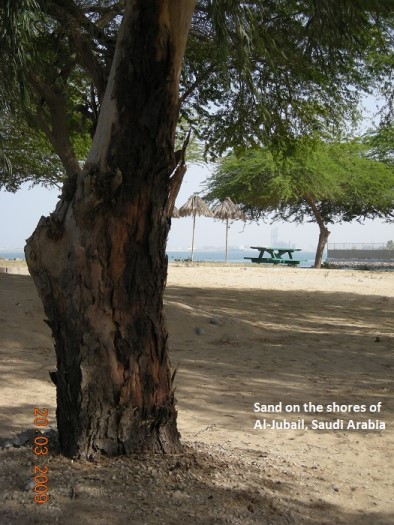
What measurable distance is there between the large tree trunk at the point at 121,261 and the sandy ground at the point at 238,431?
21cm

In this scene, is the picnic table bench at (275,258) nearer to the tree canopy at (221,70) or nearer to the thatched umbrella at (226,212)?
the thatched umbrella at (226,212)

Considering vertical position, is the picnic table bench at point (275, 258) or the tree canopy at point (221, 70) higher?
the tree canopy at point (221, 70)

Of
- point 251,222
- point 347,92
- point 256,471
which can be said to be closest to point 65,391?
point 256,471

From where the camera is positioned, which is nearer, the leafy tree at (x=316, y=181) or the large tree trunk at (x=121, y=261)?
the large tree trunk at (x=121, y=261)

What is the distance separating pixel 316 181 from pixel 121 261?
94.5 ft

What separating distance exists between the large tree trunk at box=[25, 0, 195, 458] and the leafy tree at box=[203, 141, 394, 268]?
85.5 feet

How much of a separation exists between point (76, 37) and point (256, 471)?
6.89 metres

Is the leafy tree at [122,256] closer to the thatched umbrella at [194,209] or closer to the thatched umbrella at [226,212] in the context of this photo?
the thatched umbrella at [194,209]

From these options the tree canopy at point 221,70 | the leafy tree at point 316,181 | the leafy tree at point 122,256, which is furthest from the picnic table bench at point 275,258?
the leafy tree at point 122,256

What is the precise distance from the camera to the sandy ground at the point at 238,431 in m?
2.82
